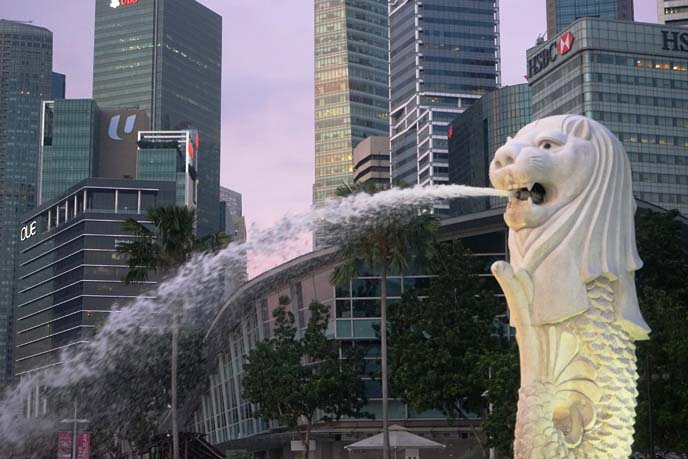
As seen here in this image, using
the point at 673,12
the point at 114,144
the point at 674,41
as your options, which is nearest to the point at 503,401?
the point at 674,41

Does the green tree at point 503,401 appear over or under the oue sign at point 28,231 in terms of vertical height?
under

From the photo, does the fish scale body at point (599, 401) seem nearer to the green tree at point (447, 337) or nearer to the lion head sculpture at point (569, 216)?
the lion head sculpture at point (569, 216)

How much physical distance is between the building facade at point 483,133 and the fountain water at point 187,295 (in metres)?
84.5

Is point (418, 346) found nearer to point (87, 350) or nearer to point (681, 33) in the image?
point (87, 350)

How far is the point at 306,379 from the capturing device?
47.5m

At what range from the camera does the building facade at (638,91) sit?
405 feet

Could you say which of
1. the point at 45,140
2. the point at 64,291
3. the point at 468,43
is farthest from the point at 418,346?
the point at 45,140

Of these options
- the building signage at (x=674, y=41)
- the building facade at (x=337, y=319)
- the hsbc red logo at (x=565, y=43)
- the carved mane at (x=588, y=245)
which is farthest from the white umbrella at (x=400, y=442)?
the building signage at (x=674, y=41)

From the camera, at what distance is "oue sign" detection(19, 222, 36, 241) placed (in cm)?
17688

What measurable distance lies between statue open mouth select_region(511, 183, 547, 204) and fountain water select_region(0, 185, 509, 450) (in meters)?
4.76

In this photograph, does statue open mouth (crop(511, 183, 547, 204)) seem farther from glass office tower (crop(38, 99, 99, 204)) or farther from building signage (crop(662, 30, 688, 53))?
glass office tower (crop(38, 99, 99, 204))

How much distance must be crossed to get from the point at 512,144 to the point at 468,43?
17492 centimetres

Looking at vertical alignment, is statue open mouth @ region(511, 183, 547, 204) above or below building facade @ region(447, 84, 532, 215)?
below

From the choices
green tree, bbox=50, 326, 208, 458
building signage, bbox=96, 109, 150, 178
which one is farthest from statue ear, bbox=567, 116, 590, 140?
building signage, bbox=96, 109, 150, 178
